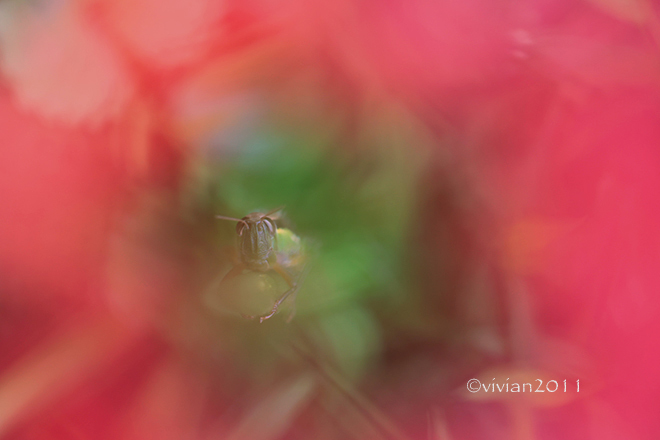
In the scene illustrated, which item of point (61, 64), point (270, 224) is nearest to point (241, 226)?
point (270, 224)

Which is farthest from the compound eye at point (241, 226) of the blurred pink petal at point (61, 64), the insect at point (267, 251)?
the blurred pink petal at point (61, 64)

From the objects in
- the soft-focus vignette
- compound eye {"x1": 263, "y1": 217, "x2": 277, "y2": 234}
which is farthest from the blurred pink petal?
compound eye {"x1": 263, "y1": 217, "x2": 277, "y2": 234}

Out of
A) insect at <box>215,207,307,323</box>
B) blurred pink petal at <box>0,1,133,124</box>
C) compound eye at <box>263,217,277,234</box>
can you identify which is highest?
blurred pink petal at <box>0,1,133,124</box>

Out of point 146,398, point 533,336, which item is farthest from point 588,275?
point 146,398

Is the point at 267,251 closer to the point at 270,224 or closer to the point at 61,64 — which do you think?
the point at 270,224

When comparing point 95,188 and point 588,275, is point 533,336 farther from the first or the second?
point 95,188

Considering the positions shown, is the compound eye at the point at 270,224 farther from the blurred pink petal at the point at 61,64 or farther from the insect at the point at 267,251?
the blurred pink petal at the point at 61,64

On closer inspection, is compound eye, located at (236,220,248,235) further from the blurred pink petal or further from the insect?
the blurred pink petal
